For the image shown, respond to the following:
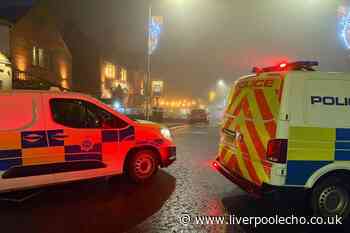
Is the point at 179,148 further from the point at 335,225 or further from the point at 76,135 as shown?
the point at 335,225

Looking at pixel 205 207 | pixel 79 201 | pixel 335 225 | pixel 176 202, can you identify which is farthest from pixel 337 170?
pixel 79 201

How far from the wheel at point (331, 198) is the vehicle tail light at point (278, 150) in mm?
772

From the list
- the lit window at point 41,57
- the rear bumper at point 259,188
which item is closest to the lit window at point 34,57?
the lit window at point 41,57

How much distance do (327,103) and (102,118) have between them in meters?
3.89

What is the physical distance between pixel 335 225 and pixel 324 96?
1.87m

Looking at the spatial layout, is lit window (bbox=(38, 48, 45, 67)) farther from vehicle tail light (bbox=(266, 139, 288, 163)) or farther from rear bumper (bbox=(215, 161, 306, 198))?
vehicle tail light (bbox=(266, 139, 288, 163))

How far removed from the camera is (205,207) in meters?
5.11

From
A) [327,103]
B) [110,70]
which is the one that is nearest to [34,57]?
[110,70]

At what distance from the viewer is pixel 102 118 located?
19.6 ft

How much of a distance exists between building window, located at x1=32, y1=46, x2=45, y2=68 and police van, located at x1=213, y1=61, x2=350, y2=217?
71.3 ft

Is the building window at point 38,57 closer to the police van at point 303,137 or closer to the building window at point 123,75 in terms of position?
the police van at point 303,137

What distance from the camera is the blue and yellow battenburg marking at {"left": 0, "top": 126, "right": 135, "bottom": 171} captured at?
5.04m

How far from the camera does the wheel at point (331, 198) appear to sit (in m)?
4.47

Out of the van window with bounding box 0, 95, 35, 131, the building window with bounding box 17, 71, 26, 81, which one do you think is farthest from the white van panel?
the building window with bounding box 17, 71, 26, 81
